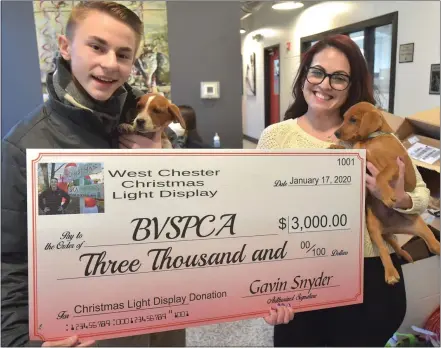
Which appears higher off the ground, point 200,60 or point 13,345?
point 200,60

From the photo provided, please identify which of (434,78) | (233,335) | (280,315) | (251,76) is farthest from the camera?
(251,76)

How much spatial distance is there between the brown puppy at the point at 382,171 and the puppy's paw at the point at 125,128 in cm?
53

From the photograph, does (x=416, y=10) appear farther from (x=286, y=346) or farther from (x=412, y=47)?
(x=286, y=346)

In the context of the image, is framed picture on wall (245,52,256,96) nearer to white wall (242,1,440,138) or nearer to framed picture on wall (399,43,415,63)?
Answer: white wall (242,1,440,138)

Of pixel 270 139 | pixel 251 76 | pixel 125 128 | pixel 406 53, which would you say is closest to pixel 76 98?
pixel 125 128

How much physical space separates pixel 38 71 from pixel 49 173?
1763 millimetres

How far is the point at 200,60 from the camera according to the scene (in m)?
2.34

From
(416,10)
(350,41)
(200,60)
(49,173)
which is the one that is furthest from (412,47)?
(49,173)

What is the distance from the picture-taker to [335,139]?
3.19 feet

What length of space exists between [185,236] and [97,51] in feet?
1.46

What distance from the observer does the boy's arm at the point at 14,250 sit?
734mm

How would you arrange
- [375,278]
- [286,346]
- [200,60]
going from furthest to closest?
1. [200,60]
2. [286,346]
3. [375,278]

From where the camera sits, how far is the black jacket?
2.42 ft

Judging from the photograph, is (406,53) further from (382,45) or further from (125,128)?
(125,128)
